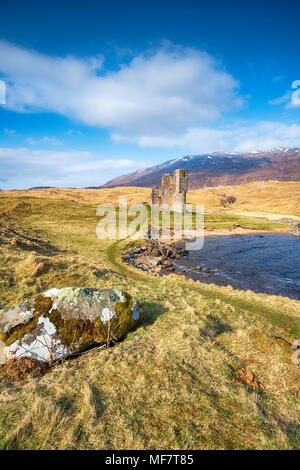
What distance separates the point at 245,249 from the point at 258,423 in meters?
29.2

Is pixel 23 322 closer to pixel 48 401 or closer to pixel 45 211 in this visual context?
pixel 48 401

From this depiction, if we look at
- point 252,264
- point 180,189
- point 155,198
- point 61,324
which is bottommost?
point 252,264

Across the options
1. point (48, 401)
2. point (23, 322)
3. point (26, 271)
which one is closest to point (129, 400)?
point (48, 401)

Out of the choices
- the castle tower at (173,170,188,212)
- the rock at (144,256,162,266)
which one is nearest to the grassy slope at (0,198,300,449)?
the rock at (144,256,162,266)

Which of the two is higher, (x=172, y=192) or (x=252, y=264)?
(x=172, y=192)

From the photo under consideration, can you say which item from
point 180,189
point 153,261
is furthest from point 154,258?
point 180,189

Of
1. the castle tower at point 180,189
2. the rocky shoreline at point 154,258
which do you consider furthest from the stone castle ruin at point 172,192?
the rocky shoreline at point 154,258

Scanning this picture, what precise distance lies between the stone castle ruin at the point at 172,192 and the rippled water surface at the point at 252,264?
85.0 ft

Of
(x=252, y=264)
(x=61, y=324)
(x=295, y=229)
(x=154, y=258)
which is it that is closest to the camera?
(x=61, y=324)

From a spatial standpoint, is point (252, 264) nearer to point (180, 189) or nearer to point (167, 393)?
point (167, 393)

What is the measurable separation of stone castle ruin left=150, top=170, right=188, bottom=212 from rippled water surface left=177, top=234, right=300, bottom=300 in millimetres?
25898

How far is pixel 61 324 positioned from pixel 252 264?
2370 cm

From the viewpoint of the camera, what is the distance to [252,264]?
2495 cm

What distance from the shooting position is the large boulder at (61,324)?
21.5 feet
